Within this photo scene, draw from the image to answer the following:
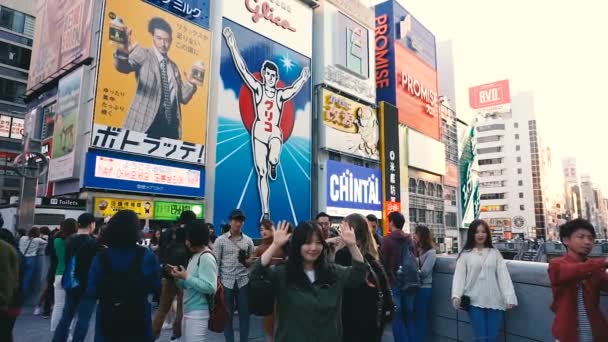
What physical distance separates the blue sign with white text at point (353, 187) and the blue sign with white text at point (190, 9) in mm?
11656

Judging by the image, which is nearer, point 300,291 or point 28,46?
point 300,291

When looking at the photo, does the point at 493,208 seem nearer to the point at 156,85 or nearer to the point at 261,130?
the point at 261,130

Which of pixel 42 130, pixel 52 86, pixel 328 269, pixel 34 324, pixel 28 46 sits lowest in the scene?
pixel 34 324

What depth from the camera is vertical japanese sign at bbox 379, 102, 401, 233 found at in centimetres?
3225

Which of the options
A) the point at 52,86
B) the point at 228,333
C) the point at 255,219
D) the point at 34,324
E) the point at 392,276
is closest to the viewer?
the point at 392,276

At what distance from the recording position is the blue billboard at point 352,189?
27.2 m

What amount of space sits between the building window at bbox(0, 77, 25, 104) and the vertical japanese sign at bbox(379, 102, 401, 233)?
30.5 meters

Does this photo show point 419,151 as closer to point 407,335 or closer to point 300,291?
point 407,335

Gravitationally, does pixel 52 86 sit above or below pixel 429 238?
above

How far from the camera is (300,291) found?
244 centimetres

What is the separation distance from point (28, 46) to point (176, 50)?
2618 centimetres

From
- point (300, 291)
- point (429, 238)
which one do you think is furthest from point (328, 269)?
point (429, 238)

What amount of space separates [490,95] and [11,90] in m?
74.4

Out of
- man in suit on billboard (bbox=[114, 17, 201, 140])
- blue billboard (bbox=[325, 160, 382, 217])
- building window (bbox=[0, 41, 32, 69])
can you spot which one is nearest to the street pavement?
man in suit on billboard (bbox=[114, 17, 201, 140])
